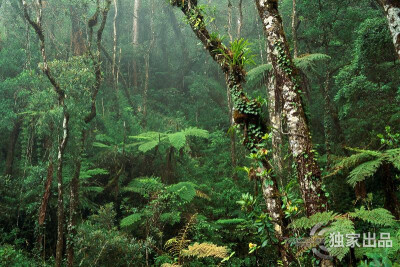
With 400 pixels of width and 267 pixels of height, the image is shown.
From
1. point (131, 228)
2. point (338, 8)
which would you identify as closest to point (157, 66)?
point (338, 8)

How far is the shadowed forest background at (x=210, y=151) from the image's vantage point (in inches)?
117

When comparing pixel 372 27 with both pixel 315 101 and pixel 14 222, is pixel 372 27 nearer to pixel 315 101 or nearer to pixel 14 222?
pixel 315 101

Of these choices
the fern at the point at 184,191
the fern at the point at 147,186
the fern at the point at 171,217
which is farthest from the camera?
the fern at the point at 184,191

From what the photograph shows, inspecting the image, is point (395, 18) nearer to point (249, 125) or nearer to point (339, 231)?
point (249, 125)

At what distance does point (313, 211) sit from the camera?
8.68 ft

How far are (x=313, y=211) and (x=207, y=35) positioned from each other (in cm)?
272

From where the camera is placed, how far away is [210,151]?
11422 millimetres

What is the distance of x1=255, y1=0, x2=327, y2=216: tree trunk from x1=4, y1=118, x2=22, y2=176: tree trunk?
8619 mm

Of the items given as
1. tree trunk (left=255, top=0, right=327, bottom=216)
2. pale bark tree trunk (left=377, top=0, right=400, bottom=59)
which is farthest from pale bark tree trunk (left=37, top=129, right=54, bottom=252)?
pale bark tree trunk (left=377, top=0, right=400, bottom=59)

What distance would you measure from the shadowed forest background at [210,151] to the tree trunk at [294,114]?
0.01 metres

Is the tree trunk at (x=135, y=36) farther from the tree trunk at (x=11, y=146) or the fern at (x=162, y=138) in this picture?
the fern at (x=162, y=138)

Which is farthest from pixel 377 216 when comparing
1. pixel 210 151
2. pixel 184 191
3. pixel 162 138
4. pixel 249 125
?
pixel 210 151

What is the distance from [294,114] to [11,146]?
30.9ft

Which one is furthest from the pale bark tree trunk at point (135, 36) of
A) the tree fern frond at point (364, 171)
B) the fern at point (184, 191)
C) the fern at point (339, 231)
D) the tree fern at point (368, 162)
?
the fern at point (339, 231)
